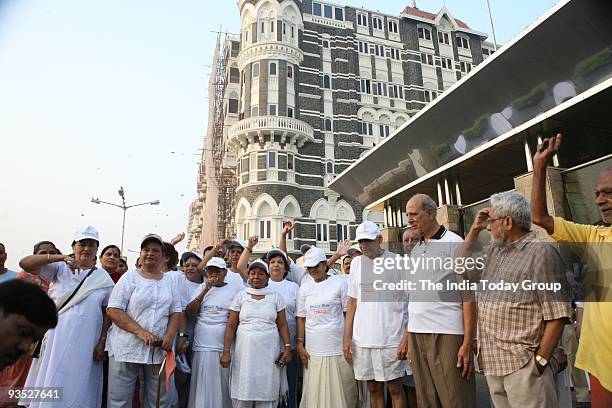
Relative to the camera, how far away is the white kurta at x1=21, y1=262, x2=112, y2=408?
353 centimetres

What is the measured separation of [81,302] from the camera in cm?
376

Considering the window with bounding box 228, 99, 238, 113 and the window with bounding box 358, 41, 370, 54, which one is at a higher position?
the window with bounding box 358, 41, 370, 54

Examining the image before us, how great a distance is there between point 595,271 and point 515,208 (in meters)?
0.58

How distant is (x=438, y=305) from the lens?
315 centimetres

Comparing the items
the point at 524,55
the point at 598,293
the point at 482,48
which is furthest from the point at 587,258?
the point at 482,48

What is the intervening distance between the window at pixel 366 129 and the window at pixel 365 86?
109 inches

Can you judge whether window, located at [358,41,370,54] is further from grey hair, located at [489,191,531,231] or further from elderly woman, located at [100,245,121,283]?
grey hair, located at [489,191,531,231]

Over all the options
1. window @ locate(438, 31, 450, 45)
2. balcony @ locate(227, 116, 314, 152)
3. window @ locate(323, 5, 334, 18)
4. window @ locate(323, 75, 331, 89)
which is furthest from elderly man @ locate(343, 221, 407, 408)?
window @ locate(438, 31, 450, 45)

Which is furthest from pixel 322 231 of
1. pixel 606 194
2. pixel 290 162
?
pixel 606 194

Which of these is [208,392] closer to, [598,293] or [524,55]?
[598,293]

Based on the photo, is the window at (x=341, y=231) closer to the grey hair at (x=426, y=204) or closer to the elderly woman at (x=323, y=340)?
the elderly woman at (x=323, y=340)

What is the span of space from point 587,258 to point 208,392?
12.1 ft

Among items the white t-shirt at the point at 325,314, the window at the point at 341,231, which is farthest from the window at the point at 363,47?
the white t-shirt at the point at 325,314

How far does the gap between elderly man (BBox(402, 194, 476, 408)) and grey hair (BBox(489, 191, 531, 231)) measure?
0.68 meters
